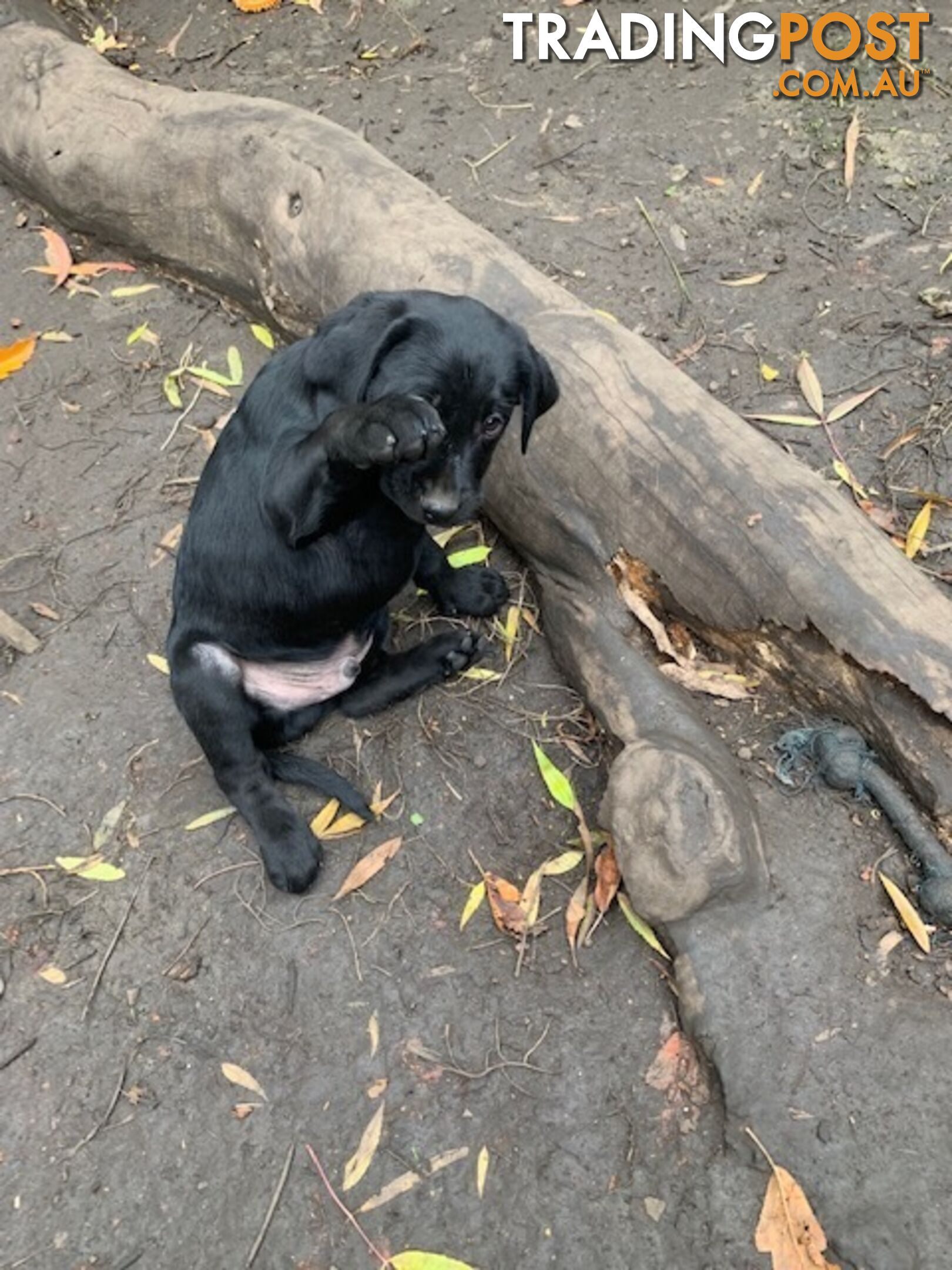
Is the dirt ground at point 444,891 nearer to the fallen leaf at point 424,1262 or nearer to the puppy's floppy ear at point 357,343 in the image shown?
the fallen leaf at point 424,1262

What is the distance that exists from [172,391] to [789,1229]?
409cm

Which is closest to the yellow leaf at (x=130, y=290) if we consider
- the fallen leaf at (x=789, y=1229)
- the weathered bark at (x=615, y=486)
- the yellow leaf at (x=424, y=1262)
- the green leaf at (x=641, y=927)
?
the weathered bark at (x=615, y=486)

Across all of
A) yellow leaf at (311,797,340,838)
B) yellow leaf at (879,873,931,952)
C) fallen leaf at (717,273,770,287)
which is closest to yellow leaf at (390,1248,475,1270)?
yellow leaf at (311,797,340,838)

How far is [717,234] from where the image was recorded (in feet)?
17.9

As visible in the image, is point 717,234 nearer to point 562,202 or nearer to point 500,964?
point 562,202

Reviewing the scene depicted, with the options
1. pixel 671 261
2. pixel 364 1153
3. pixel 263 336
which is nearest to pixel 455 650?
pixel 364 1153

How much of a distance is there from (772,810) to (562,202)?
365cm

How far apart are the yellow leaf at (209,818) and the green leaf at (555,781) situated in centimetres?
102

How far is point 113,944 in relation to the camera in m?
3.48

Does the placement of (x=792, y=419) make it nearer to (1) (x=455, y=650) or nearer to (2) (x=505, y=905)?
(1) (x=455, y=650)

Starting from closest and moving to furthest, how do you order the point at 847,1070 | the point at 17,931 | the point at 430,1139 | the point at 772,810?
the point at 847,1070 → the point at 430,1139 → the point at 772,810 → the point at 17,931

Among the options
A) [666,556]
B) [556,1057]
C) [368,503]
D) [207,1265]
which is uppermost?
[368,503]

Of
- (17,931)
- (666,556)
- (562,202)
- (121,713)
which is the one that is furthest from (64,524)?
(562,202)

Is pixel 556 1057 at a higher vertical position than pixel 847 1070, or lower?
lower
